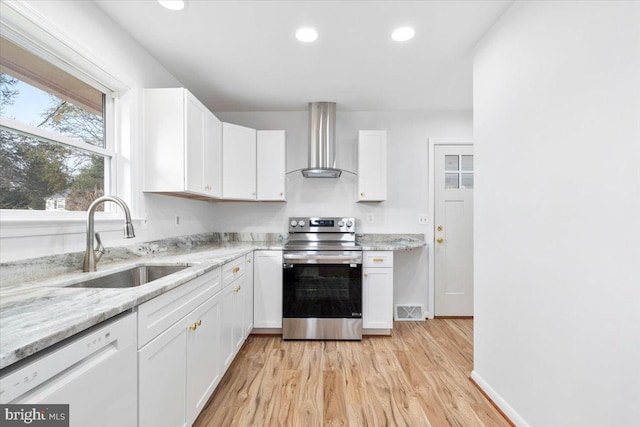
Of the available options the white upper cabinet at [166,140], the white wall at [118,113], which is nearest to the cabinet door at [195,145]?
the white upper cabinet at [166,140]

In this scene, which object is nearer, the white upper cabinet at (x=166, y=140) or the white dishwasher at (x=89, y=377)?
the white dishwasher at (x=89, y=377)

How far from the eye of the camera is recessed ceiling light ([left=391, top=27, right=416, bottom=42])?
176 cm

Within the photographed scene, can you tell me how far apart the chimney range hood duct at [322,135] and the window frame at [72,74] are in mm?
1668

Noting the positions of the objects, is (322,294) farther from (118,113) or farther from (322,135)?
(118,113)

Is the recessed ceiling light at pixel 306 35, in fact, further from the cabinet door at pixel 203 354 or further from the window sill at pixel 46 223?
the cabinet door at pixel 203 354

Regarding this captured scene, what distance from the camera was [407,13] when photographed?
1613 mm

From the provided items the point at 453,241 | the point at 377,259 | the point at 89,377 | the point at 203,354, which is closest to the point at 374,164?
the point at 377,259

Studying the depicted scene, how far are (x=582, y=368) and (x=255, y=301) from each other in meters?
2.30

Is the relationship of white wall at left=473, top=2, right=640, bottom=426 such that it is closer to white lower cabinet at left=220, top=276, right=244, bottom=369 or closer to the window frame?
white lower cabinet at left=220, top=276, right=244, bottom=369

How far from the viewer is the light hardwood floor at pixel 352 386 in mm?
1577

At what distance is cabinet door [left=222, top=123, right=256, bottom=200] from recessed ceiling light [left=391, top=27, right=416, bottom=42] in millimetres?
1680

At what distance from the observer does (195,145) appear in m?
2.12

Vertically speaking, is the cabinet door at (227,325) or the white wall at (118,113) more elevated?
the white wall at (118,113)

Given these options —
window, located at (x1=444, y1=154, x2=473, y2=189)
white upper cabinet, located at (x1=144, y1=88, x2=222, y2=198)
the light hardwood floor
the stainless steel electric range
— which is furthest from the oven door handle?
window, located at (x1=444, y1=154, x2=473, y2=189)
